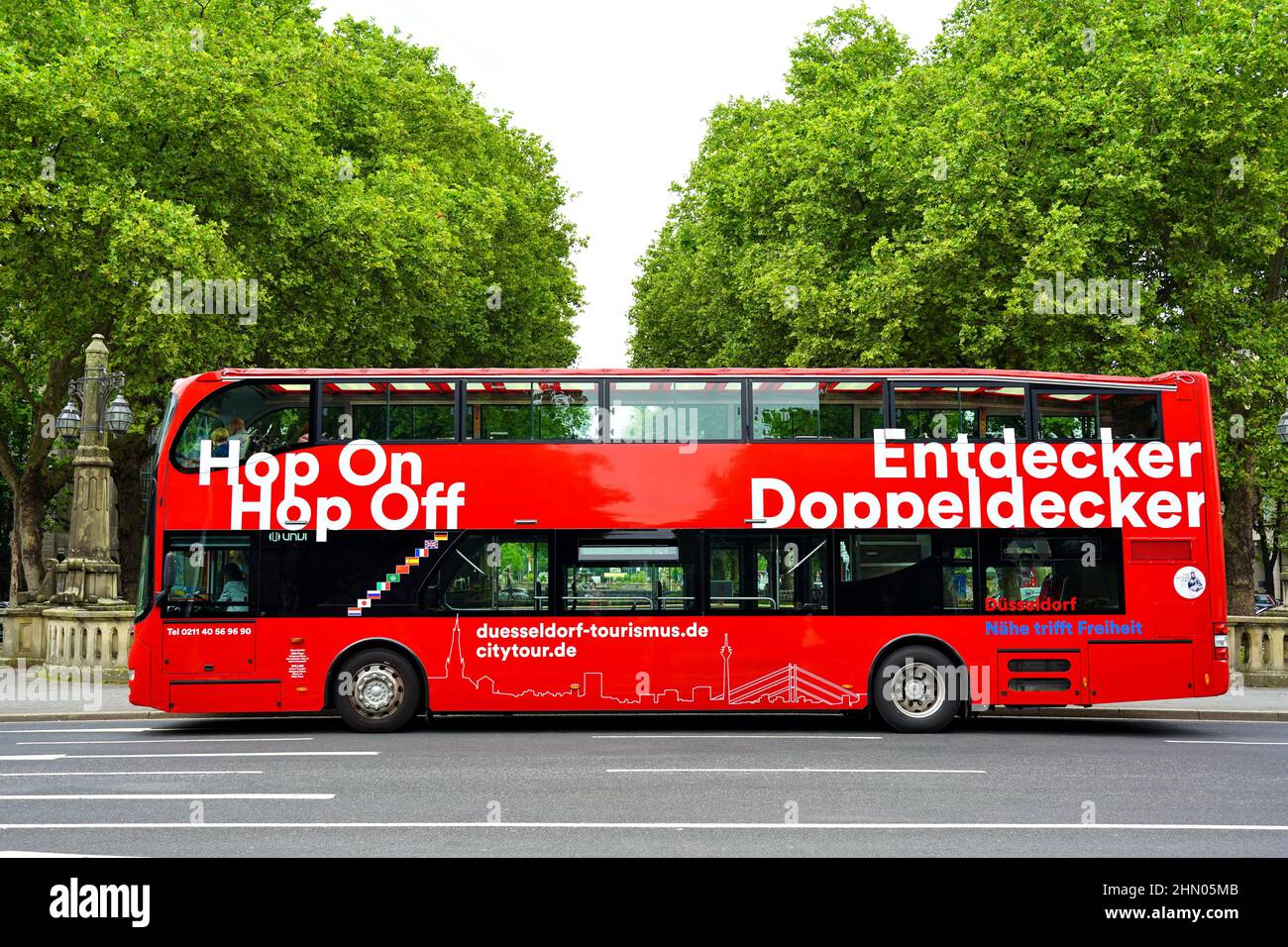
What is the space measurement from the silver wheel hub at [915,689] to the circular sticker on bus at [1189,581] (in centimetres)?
292

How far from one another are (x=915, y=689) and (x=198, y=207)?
18.6 m

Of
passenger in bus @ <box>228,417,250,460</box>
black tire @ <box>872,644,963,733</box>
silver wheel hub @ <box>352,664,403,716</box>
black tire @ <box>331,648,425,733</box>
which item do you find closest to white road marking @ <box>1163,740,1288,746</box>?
black tire @ <box>872,644,963,733</box>

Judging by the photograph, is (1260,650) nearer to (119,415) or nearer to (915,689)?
(915,689)

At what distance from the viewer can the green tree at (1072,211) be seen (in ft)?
81.7

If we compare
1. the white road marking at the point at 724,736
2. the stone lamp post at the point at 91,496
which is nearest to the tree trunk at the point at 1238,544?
the white road marking at the point at 724,736

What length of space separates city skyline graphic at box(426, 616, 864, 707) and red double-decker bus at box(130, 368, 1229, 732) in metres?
0.03

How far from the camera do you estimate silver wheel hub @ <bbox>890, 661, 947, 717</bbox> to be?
14.5m

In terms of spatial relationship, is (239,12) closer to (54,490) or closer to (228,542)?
(54,490)

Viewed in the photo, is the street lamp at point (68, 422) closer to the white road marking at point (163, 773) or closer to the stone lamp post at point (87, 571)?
the stone lamp post at point (87, 571)

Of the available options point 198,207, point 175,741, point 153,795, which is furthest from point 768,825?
point 198,207

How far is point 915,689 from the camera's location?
47.7 ft

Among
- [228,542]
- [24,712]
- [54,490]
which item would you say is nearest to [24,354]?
[54,490]

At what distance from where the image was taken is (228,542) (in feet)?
47.3
